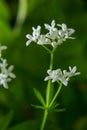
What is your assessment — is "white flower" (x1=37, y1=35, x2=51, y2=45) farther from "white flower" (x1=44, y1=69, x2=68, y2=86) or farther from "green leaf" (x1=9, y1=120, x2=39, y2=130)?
"green leaf" (x1=9, y1=120, x2=39, y2=130)

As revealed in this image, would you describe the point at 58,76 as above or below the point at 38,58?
below

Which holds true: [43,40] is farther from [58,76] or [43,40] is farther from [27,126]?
[27,126]

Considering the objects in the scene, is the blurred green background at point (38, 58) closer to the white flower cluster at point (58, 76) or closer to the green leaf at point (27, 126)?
the green leaf at point (27, 126)

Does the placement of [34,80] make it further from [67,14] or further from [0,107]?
[67,14]

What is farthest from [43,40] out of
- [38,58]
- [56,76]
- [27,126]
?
[38,58]

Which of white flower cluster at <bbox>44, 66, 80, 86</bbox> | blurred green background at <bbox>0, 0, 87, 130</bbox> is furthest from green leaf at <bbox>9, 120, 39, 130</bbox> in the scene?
blurred green background at <bbox>0, 0, 87, 130</bbox>

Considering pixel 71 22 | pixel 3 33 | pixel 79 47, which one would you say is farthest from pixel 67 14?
pixel 3 33

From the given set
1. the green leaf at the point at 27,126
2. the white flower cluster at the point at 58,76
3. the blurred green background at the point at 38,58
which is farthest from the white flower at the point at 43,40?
the blurred green background at the point at 38,58

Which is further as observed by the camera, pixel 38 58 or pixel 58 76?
pixel 38 58
